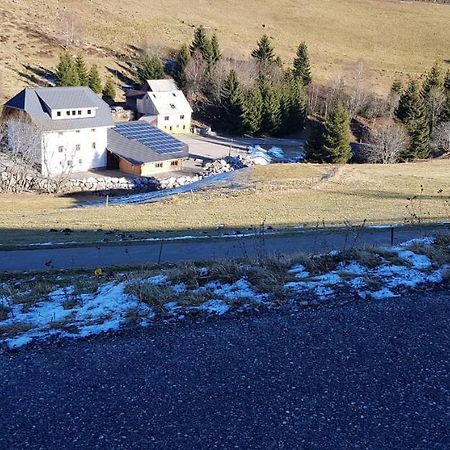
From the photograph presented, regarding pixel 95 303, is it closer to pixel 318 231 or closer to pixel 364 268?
pixel 364 268

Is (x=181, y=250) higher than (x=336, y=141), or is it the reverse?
(x=181, y=250)

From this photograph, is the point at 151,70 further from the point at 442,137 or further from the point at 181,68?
the point at 442,137

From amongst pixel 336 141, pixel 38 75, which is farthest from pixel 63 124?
pixel 38 75

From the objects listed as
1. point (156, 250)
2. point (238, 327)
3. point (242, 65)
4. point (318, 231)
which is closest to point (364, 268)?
point (238, 327)

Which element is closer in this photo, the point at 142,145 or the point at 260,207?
the point at 260,207

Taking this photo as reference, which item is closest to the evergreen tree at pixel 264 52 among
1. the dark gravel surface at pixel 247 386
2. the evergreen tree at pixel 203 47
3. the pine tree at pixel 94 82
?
the evergreen tree at pixel 203 47

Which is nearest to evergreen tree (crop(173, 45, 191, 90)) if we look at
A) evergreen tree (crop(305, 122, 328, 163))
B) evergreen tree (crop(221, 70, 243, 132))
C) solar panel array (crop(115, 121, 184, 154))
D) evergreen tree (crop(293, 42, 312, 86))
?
evergreen tree (crop(221, 70, 243, 132))

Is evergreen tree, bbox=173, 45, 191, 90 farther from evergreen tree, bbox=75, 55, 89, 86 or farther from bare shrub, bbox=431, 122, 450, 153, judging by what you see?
bare shrub, bbox=431, 122, 450, 153
